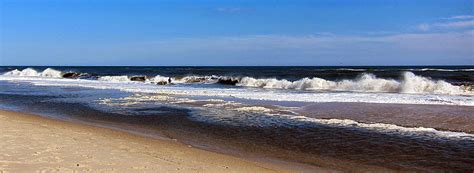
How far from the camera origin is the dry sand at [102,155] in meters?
6.53

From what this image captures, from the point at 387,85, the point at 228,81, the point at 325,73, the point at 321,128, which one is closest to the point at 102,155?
the point at 321,128

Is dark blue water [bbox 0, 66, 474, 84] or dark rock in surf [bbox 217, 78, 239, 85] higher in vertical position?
dark blue water [bbox 0, 66, 474, 84]

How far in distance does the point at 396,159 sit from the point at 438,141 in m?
2.04

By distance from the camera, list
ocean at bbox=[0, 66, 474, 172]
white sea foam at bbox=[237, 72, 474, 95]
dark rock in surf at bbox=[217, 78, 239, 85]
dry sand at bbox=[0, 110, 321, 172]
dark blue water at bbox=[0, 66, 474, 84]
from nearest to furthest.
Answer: dry sand at bbox=[0, 110, 321, 172] < ocean at bbox=[0, 66, 474, 172] < white sea foam at bbox=[237, 72, 474, 95] < dark rock in surf at bbox=[217, 78, 239, 85] < dark blue water at bbox=[0, 66, 474, 84]

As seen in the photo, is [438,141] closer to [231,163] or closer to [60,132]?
[231,163]

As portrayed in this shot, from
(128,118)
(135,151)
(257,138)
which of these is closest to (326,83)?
(128,118)

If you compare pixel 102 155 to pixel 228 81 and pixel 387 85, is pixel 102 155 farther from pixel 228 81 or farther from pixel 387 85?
pixel 228 81

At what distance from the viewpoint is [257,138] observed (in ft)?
32.8

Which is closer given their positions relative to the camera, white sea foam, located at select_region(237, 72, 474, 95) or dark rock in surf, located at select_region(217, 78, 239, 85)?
white sea foam, located at select_region(237, 72, 474, 95)

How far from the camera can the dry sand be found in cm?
653

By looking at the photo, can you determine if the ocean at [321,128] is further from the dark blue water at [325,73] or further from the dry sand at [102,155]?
the dark blue water at [325,73]

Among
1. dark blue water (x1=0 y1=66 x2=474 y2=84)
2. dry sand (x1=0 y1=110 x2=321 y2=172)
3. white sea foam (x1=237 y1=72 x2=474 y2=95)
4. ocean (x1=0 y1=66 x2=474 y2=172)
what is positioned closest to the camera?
dry sand (x1=0 y1=110 x2=321 y2=172)

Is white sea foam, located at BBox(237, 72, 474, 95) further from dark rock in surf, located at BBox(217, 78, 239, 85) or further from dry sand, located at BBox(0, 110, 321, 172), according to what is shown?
dry sand, located at BBox(0, 110, 321, 172)

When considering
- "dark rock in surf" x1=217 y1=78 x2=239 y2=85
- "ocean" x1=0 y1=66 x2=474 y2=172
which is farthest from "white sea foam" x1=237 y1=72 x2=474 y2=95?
"ocean" x1=0 y1=66 x2=474 y2=172
